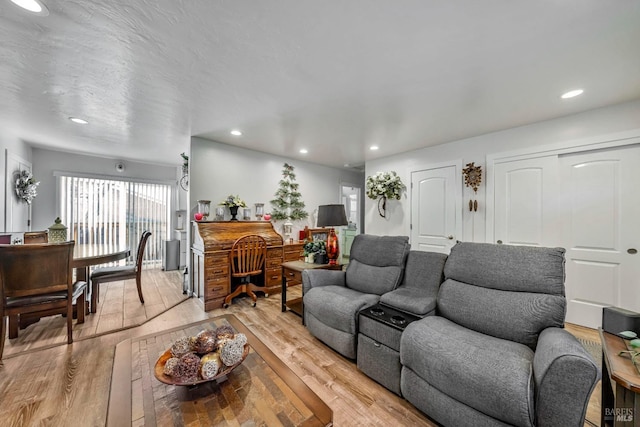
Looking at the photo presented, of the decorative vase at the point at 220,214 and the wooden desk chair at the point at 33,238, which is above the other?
the decorative vase at the point at 220,214

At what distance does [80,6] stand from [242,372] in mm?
2214

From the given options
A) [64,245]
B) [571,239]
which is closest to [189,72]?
[64,245]

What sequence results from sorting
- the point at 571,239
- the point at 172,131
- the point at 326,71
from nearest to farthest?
the point at 326,71, the point at 571,239, the point at 172,131

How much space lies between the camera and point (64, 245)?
220cm

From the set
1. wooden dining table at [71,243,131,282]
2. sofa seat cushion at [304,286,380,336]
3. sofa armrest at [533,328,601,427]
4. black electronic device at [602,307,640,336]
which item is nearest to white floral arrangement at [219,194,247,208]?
wooden dining table at [71,243,131,282]

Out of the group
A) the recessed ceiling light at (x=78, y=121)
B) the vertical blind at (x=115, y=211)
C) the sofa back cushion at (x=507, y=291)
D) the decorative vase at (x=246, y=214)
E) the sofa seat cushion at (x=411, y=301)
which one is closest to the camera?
the sofa back cushion at (x=507, y=291)

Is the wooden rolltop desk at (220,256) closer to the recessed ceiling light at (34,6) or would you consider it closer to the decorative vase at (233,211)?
the decorative vase at (233,211)

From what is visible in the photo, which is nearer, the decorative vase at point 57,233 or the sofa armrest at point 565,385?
the sofa armrest at point 565,385

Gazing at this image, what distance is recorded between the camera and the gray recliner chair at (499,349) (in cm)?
105

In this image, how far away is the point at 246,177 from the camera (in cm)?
424

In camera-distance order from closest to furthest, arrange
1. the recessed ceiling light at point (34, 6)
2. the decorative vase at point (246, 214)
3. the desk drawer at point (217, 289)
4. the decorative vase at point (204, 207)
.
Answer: the recessed ceiling light at point (34, 6)
the desk drawer at point (217, 289)
the decorative vase at point (204, 207)
the decorative vase at point (246, 214)

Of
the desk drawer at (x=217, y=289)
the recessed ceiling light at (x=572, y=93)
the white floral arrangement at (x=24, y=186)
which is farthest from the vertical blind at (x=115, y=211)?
the recessed ceiling light at (x=572, y=93)

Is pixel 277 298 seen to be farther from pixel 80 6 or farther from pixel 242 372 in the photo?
pixel 80 6

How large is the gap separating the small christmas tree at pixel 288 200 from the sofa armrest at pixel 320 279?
229cm
